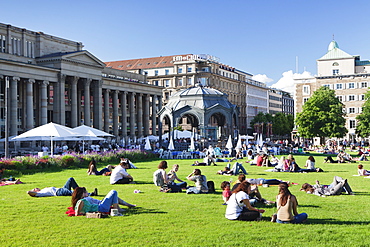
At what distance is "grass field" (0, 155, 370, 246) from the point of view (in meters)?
10.4

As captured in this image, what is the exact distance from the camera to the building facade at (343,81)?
299 feet

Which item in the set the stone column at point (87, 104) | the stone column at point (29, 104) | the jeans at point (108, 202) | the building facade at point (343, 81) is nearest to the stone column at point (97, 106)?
the stone column at point (87, 104)

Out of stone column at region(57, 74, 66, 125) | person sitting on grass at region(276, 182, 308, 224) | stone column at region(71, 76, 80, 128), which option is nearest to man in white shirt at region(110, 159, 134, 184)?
person sitting on grass at region(276, 182, 308, 224)

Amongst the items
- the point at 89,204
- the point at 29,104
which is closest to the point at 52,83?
the point at 29,104

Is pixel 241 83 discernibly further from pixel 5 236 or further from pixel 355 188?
pixel 5 236

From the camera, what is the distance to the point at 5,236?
10945 mm

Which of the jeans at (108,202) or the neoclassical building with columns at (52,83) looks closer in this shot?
the jeans at (108,202)

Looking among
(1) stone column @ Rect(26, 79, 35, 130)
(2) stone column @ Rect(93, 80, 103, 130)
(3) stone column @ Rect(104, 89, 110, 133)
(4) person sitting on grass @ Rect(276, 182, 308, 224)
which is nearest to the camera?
(4) person sitting on grass @ Rect(276, 182, 308, 224)

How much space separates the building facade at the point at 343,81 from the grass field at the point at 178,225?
256 ft

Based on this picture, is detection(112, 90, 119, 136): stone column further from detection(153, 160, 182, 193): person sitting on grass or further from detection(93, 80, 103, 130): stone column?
detection(153, 160, 182, 193): person sitting on grass

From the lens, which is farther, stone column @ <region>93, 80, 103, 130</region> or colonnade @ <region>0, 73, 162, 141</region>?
stone column @ <region>93, 80, 103, 130</region>

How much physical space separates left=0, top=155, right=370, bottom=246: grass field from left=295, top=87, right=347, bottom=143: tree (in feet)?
187

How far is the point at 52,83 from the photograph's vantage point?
69750 mm

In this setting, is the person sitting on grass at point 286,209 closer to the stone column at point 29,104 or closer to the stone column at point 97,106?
the stone column at point 29,104
